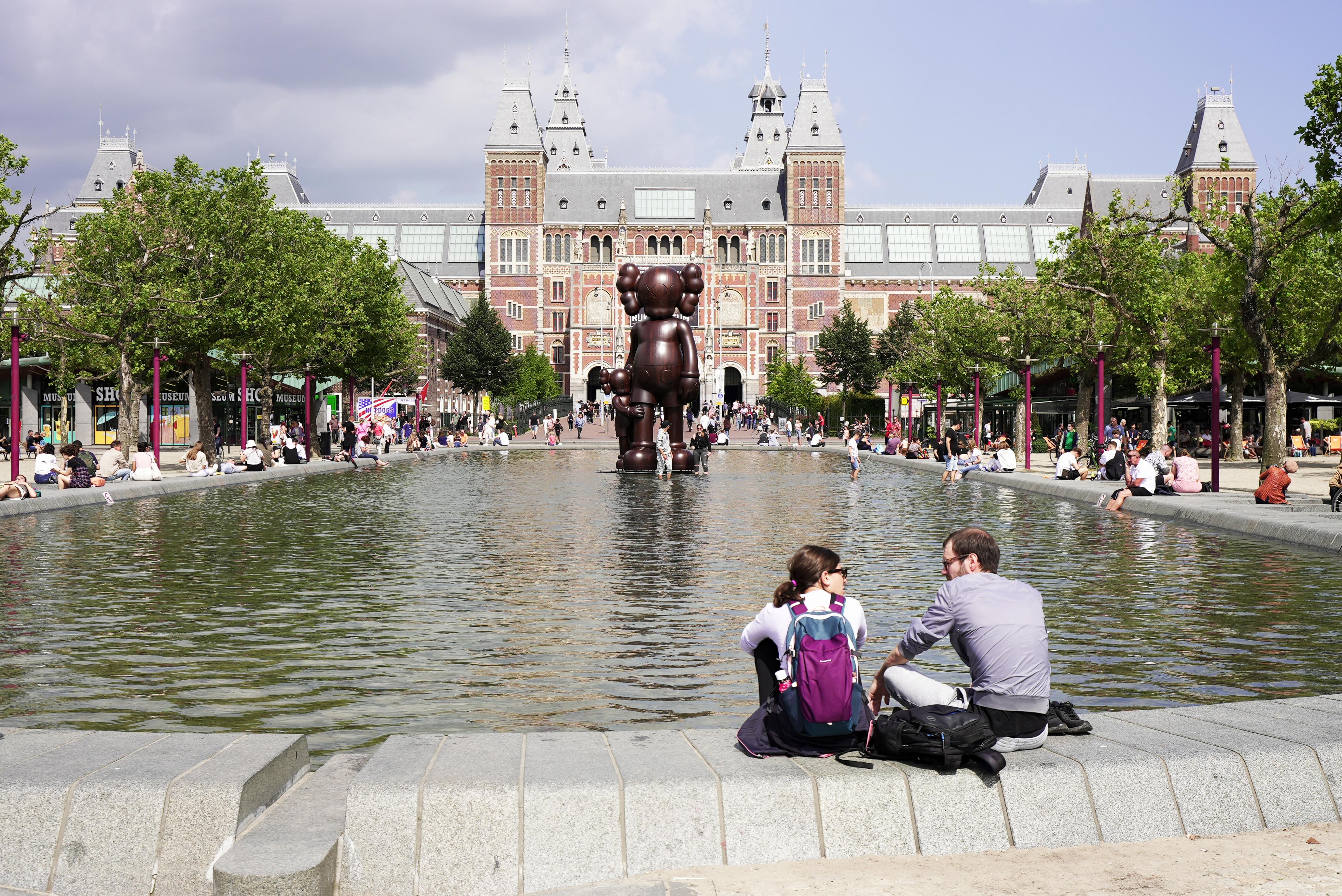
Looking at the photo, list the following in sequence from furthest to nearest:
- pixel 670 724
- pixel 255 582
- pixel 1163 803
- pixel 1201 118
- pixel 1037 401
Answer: pixel 1201 118 → pixel 1037 401 → pixel 255 582 → pixel 670 724 → pixel 1163 803

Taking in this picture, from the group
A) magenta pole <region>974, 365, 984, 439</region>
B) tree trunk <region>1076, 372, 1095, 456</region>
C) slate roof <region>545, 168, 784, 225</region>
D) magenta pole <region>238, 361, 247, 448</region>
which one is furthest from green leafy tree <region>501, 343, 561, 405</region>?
tree trunk <region>1076, 372, 1095, 456</region>

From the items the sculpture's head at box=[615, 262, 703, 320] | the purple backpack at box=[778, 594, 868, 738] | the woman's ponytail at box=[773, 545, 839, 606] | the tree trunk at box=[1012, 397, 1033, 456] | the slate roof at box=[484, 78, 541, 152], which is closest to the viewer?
the purple backpack at box=[778, 594, 868, 738]

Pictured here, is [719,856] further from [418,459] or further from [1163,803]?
[418,459]

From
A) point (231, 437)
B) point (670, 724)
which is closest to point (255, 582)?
point (670, 724)

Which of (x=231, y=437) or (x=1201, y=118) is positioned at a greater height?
(x=1201, y=118)

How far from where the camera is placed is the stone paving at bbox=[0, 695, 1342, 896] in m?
4.39

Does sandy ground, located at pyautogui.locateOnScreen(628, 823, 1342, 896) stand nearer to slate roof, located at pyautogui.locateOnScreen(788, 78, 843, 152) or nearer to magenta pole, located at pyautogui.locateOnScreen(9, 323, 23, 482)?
magenta pole, located at pyautogui.locateOnScreen(9, 323, 23, 482)

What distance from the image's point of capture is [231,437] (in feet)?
198

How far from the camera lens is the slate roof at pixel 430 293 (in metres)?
90.6

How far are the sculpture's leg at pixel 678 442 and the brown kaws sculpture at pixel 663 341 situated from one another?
0.02m

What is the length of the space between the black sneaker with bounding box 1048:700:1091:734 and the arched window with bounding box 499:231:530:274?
110185 mm

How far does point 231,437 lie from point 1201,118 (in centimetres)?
7626

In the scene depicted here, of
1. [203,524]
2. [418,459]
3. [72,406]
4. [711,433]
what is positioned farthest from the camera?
[711,433]

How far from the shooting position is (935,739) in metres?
4.88
